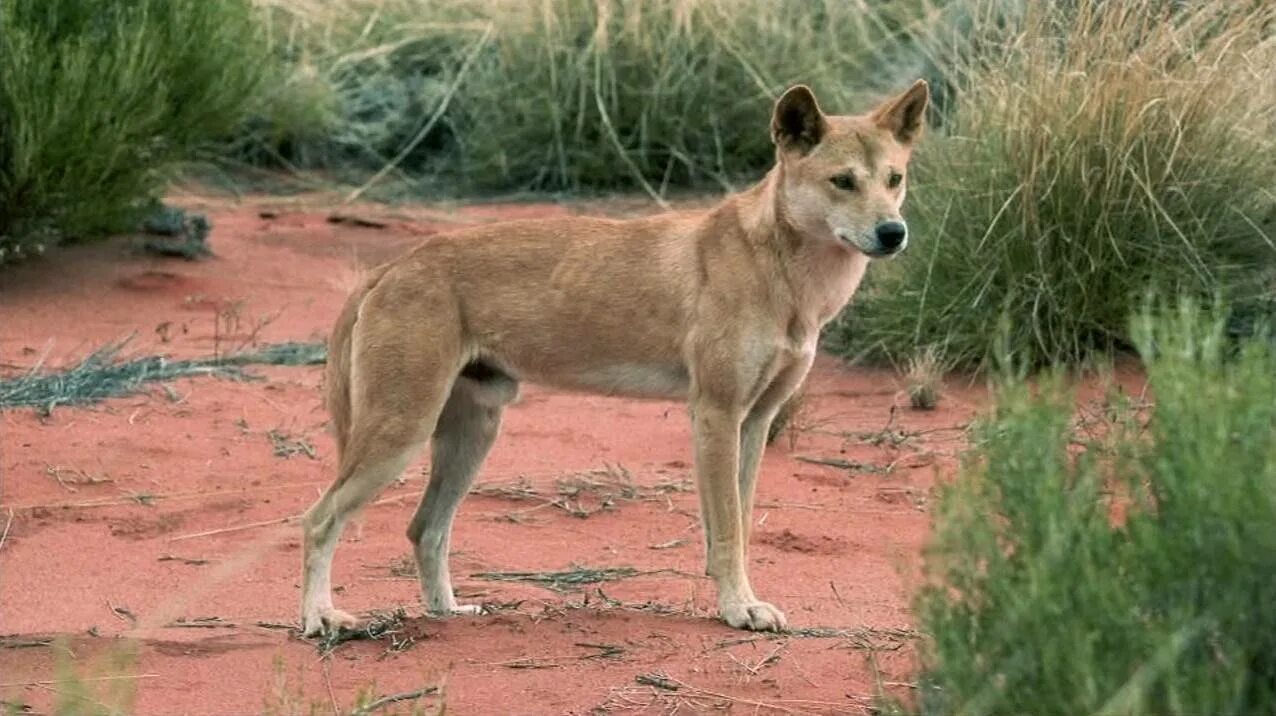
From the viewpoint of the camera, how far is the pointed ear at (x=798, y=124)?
7074 millimetres

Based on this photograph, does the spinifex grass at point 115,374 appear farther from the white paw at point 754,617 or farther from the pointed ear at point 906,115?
the pointed ear at point 906,115

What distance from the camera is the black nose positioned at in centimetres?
680

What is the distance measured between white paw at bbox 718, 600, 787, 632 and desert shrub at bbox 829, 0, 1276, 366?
381 cm

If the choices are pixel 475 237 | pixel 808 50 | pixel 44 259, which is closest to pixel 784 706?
pixel 475 237

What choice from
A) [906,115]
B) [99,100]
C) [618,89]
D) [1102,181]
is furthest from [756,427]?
[618,89]

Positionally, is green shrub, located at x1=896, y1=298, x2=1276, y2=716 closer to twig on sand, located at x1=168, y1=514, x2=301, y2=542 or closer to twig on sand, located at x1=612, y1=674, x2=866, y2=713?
twig on sand, located at x1=612, y1=674, x2=866, y2=713

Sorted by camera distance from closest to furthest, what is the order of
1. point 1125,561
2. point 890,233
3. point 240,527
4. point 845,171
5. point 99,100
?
point 1125,561
point 890,233
point 845,171
point 240,527
point 99,100

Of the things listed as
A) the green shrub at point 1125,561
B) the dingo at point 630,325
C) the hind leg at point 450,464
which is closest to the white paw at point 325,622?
the dingo at point 630,325

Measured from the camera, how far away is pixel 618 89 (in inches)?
594

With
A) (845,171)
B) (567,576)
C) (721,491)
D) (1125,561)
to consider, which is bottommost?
(567,576)

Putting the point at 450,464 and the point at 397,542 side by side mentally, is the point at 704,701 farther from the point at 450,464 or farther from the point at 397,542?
the point at 397,542

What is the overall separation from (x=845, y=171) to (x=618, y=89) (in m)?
8.28

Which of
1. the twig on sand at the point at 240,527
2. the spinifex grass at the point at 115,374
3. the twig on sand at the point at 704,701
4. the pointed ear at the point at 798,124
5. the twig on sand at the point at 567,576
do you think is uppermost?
the pointed ear at the point at 798,124

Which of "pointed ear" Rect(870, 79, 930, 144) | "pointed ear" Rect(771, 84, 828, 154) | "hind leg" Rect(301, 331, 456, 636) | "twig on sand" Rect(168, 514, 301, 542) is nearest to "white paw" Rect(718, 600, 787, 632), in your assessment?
"hind leg" Rect(301, 331, 456, 636)
